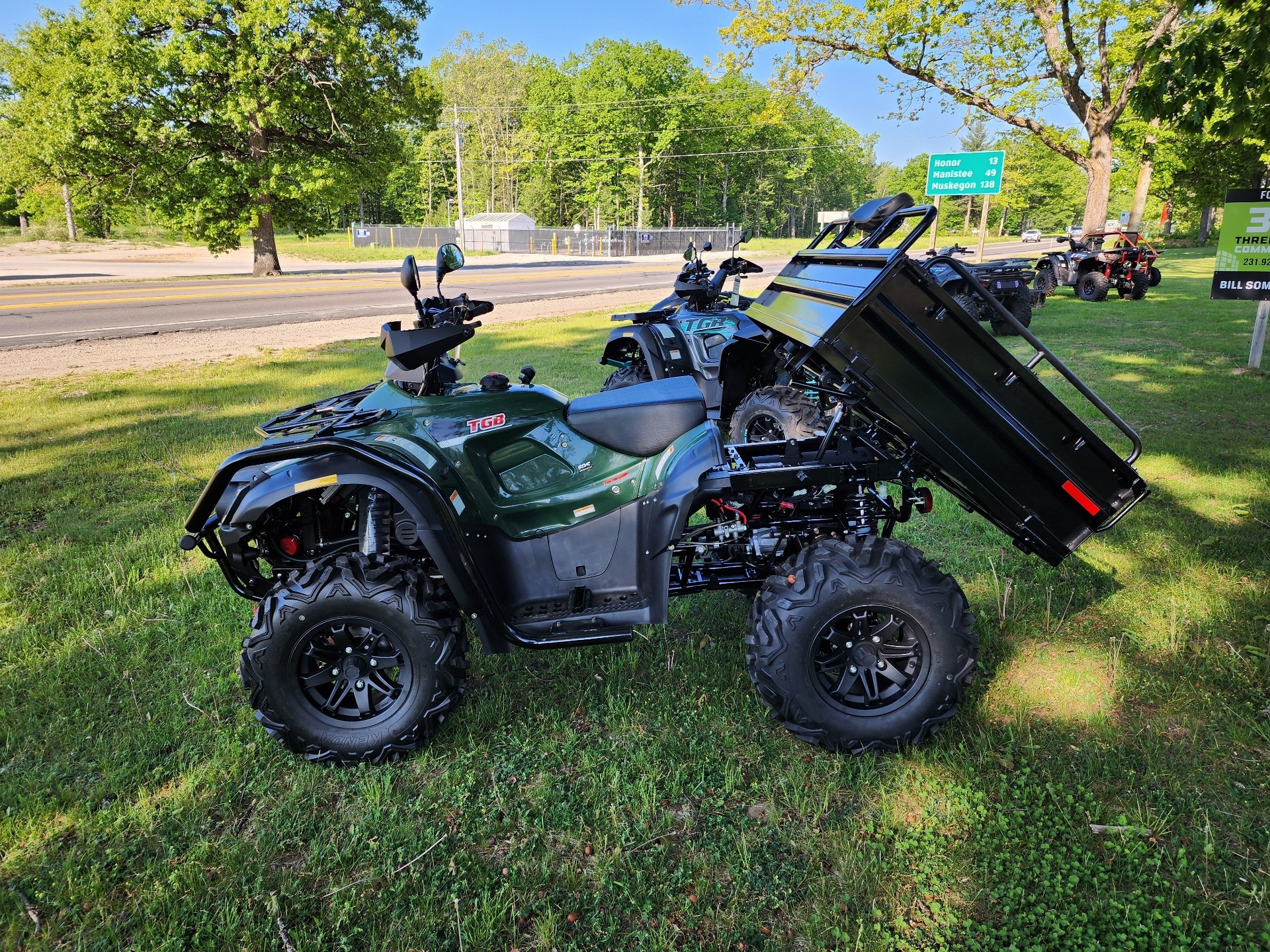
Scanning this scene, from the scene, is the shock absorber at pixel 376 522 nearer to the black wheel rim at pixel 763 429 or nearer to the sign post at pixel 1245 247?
the black wheel rim at pixel 763 429

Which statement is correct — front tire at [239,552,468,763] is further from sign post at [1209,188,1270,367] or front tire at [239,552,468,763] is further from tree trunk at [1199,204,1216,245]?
tree trunk at [1199,204,1216,245]

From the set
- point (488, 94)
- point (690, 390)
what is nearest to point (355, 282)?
point (690, 390)

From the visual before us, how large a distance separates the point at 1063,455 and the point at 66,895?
385cm

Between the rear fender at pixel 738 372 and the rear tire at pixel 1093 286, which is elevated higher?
the rear tire at pixel 1093 286

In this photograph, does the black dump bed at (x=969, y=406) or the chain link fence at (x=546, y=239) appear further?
the chain link fence at (x=546, y=239)

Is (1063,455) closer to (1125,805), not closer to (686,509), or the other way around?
(1125,805)

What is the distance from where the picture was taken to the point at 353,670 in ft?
9.96

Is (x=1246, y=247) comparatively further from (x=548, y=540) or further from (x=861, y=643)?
(x=548, y=540)

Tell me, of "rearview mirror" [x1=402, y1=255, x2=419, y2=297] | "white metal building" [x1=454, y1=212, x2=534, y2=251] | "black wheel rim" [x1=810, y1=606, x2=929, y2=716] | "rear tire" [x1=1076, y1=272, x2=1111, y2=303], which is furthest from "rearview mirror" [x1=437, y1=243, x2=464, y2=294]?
"white metal building" [x1=454, y1=212, x2=534, y2=251]

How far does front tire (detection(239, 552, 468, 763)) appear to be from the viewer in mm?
2906

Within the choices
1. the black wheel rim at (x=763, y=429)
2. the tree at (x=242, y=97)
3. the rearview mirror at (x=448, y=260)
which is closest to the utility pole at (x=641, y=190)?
the tree at (x=242, y=97)

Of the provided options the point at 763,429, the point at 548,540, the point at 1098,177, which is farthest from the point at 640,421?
the point at 1098,177

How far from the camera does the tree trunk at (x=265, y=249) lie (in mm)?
27141

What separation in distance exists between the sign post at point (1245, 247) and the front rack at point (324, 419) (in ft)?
31.7
